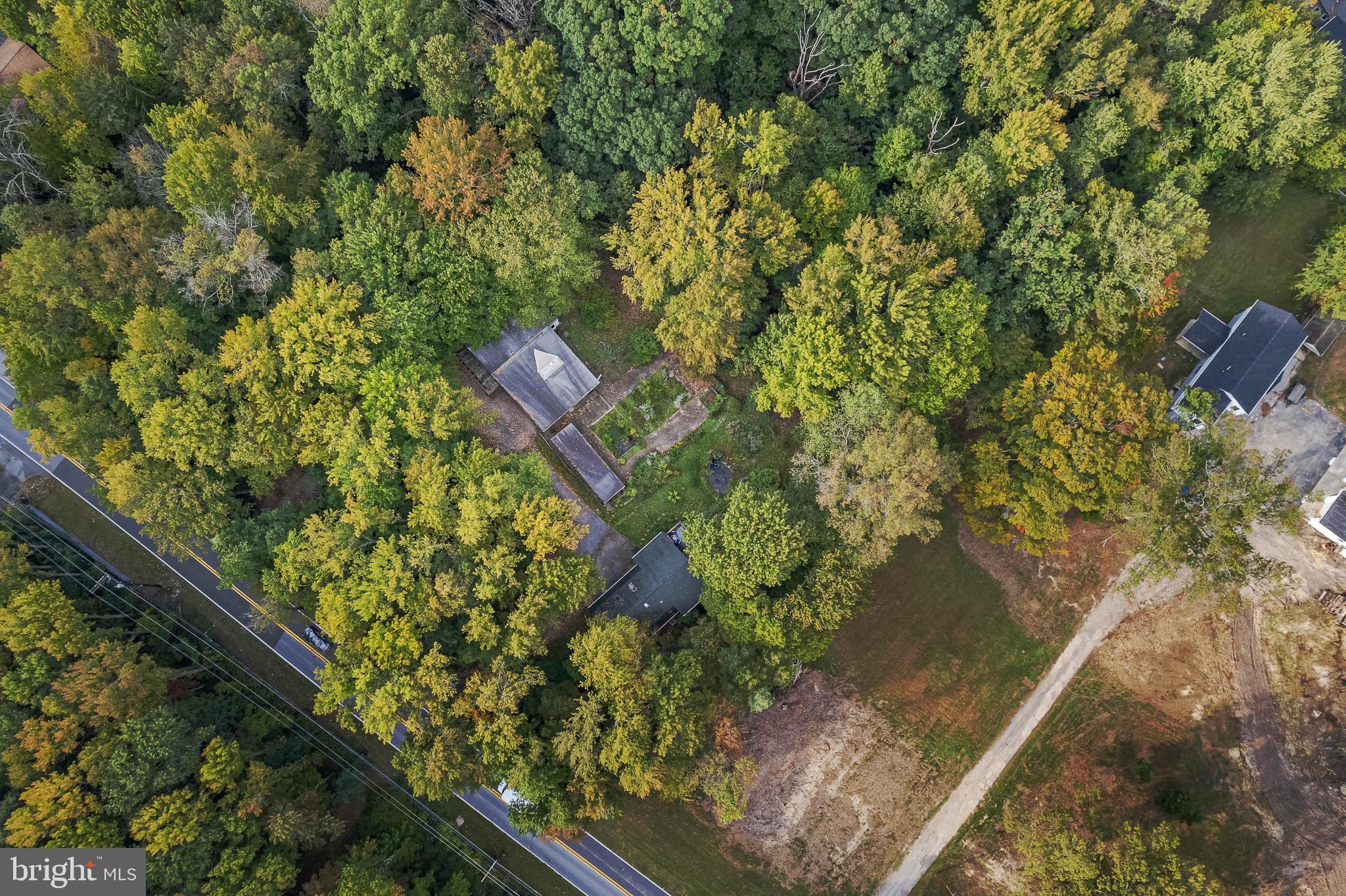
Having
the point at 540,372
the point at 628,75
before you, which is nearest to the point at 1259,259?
the point at 628,75

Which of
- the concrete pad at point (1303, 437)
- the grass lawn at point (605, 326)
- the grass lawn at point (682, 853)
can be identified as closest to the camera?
the grass lawn at point (682, 853)

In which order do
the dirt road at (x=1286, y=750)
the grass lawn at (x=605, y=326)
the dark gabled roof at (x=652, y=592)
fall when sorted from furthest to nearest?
the grass lawn at (x=605, y=326) < the dark gabled roof at (x=652, y=592) < the dirt road at (x=1286, y=750)

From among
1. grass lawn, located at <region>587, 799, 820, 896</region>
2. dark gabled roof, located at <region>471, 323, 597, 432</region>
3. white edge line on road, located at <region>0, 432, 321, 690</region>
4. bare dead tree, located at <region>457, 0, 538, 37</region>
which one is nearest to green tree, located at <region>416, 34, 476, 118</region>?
bare dead tree, located at <region>457, 0, 538, 37</region>

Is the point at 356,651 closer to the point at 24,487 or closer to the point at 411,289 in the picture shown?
the point at 411,289

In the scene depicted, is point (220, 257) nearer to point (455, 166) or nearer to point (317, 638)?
point (455, 166)

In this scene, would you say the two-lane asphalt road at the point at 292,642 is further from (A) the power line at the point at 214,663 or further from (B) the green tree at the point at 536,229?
(B) the green tree at the point at 536,229

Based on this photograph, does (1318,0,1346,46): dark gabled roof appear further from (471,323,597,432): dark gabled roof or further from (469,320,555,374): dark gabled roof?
(469,320,555,374): dark gabled roof

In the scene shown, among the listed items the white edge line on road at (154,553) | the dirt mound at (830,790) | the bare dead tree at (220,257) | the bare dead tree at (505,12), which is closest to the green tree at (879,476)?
the dirt mound at (830,790)

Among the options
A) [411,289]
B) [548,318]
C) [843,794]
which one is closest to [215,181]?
[411,289]
